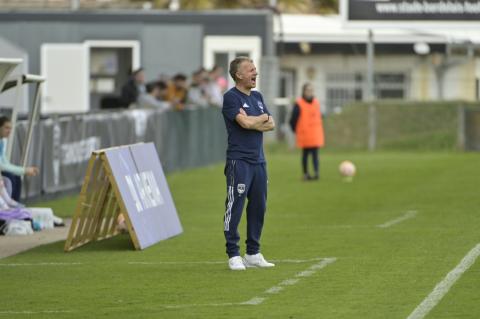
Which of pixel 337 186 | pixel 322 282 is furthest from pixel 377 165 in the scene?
pixel 322 282

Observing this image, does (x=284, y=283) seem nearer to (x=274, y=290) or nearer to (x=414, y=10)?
(x=274, y=290)

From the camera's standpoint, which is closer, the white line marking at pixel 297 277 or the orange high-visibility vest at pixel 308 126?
the white line marking at pixel 297 277

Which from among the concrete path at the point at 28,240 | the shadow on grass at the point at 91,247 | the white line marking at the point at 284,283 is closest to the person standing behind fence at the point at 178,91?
the concrete path at the point at 28,240

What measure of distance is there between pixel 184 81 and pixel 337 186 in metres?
7.63

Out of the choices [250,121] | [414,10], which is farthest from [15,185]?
[414,10]

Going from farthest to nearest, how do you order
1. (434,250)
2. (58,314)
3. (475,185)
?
(475,185), (434,250), (58,314)

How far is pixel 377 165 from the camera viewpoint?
106 ft

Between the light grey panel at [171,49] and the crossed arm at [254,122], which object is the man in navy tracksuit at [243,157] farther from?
the light grey panel at [171,49]

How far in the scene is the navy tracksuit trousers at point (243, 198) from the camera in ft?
44.0

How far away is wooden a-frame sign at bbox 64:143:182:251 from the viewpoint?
15.8 meters

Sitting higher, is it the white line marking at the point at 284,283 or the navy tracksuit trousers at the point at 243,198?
the navy tracksuit trousers at the point at 243,198

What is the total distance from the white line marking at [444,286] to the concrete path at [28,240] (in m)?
4.89

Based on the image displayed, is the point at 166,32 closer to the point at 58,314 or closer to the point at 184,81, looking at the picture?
the point at 184,81

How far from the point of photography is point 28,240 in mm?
17078
